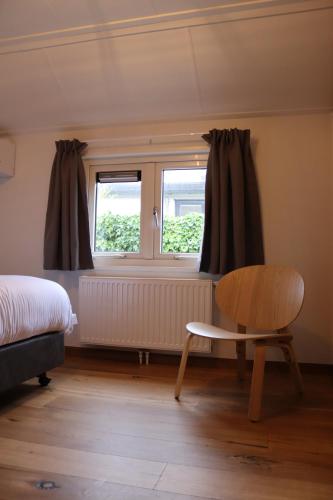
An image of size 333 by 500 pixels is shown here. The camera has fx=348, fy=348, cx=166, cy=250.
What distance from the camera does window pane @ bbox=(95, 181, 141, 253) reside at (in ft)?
9.86

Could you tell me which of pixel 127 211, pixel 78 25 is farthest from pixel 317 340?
pixel 78 25

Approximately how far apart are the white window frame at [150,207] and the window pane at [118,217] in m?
0.06

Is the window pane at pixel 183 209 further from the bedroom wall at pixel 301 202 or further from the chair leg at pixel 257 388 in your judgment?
the chair leg at pixel 257 388

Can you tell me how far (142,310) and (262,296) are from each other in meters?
0.97

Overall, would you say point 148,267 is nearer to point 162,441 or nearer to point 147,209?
point 147,209

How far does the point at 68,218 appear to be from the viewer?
113 inches

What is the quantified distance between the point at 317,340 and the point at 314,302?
275mm

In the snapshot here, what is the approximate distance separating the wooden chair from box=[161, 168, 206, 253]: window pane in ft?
2.04

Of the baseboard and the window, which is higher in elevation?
the window

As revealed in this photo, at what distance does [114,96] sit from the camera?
2773 mm

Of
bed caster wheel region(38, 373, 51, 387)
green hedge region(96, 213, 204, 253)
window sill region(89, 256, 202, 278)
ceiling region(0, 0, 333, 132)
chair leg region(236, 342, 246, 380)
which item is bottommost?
bed caster wheel region(38, 373, 51, 387)

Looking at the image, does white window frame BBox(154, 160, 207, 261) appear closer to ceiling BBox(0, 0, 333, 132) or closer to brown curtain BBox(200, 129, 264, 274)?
brown curtain BBox(200, 129, 264, 274)

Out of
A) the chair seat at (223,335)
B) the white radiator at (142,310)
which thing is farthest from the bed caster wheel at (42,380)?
the chair seat at (223,335)

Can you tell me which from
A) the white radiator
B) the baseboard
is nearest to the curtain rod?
the white radiator
